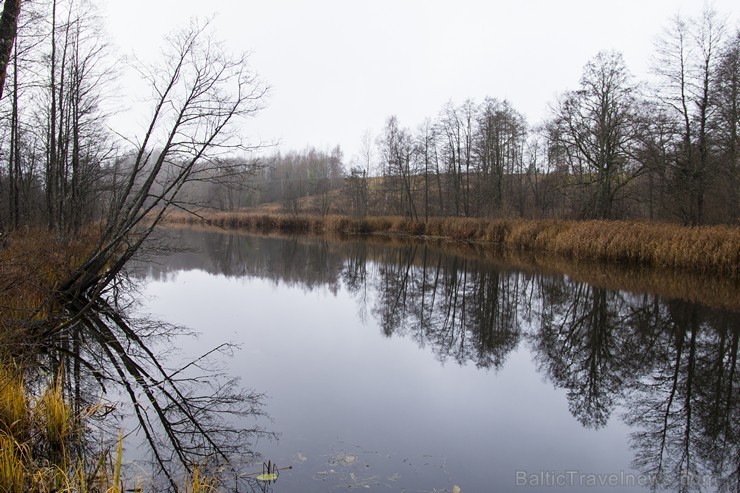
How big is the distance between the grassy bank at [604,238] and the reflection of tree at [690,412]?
263 inches

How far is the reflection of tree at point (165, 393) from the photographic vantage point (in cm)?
419

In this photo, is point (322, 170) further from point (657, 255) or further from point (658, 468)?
point (658, 468)

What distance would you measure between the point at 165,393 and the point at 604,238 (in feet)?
57.1

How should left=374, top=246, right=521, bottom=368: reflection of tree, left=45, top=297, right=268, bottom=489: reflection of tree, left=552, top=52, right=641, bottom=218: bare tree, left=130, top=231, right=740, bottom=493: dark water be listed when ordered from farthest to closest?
left=552, top=52, right=641, bottom=218: bare tree
left=374, top=246, right=521, bottom=368: reflection of tree
left=45, top=297, right=268, bottom=489: reflection of tree
left=130, top=231, right=740, bottom=493: dark water

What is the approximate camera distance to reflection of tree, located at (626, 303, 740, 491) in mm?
4102

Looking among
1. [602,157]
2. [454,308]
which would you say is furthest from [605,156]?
[454,308]

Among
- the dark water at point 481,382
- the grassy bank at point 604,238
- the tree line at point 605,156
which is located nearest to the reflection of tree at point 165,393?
the dark water at point 481,382

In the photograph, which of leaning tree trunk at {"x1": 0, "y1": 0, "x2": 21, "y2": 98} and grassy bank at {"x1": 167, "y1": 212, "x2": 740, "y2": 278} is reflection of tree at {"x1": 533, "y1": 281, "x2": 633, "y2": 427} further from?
leaning tree trunk at {"x1": 0, "y1": 0, "x2": 21, "y2": 98}

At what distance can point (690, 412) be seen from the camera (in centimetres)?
526

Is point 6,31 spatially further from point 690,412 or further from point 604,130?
point 604,130

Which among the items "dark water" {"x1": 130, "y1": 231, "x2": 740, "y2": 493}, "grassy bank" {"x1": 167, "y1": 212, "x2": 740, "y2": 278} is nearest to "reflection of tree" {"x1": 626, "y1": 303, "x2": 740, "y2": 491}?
"dark water" {"x1": 130, "y1": 231, "x2": 740, "y2": 493}

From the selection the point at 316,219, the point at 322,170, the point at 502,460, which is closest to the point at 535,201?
the point at 316,219

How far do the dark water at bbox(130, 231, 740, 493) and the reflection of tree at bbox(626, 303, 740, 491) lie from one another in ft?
0.07

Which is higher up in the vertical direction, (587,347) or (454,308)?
(454,308)
